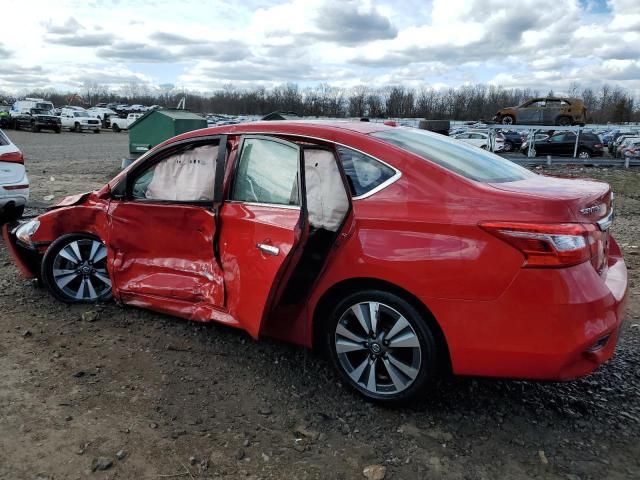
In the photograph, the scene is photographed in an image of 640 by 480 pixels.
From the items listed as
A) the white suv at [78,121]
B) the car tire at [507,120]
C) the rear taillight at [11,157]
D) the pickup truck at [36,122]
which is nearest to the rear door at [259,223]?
the rear taillight at [11,157]

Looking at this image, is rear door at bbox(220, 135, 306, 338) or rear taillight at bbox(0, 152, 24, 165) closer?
rear door at bbox(220, 135, 306, 338)

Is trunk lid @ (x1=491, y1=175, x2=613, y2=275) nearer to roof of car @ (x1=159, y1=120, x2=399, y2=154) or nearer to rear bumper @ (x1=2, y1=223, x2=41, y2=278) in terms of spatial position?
roof of car @ (x1=159, y1=120, x2=399, y2=154)

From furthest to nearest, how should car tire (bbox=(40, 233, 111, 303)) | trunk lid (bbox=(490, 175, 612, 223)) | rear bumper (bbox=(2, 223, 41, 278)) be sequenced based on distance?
rear bumper (bbox=(2, 223, 41, 278)) < car tire (bbox=(40, 233, 111, 303)) < trunk lid (bbox=(490, 175, 612, 223))

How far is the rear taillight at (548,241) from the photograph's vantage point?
2537mm

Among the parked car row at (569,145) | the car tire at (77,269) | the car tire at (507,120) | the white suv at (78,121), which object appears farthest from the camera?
the white suv at (78,121)

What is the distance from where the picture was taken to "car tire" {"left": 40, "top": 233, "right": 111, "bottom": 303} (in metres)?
4.49

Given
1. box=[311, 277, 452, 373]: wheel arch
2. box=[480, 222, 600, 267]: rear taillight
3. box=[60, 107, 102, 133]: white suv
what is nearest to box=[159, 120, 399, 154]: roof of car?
box=[311, 277, 452, 373]: wheel arch

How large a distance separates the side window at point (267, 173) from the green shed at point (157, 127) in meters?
11.3

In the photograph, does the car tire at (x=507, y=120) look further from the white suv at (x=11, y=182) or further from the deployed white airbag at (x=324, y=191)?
the deployed white airbag at (x=324, y=191)

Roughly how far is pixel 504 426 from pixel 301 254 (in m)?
1.45

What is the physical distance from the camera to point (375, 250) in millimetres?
2902

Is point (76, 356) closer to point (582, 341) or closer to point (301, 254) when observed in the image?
point (301, 254)

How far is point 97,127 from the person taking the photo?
1713 inches

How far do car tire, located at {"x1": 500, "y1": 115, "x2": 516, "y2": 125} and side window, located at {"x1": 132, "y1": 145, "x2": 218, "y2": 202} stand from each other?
3357 centimetres
